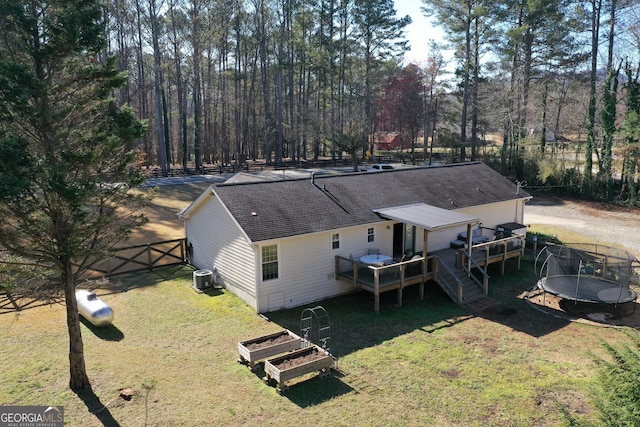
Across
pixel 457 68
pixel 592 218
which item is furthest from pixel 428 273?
pixel 457 68

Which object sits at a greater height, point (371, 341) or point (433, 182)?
point (433, 182)

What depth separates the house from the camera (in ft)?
52.1

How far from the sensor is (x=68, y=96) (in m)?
10.7

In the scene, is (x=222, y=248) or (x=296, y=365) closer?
(x=296, y=365)

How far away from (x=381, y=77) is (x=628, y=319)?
53284mm

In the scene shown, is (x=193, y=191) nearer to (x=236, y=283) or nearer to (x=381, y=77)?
(x=236, y=283)

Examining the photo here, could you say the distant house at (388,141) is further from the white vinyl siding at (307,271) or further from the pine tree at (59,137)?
the pine tree at (59,137)

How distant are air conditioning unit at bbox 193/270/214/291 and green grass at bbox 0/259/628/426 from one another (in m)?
0.49

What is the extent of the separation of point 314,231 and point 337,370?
17.3ft

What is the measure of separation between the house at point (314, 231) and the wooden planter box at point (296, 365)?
3.81 m

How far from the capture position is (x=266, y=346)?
41.3 ft

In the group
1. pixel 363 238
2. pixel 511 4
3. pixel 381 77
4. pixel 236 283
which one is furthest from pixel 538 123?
pixel 236 283

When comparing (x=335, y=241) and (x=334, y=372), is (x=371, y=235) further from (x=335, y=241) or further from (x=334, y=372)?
(x=334, y=372)

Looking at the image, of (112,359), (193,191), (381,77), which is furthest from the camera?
(381,77)
